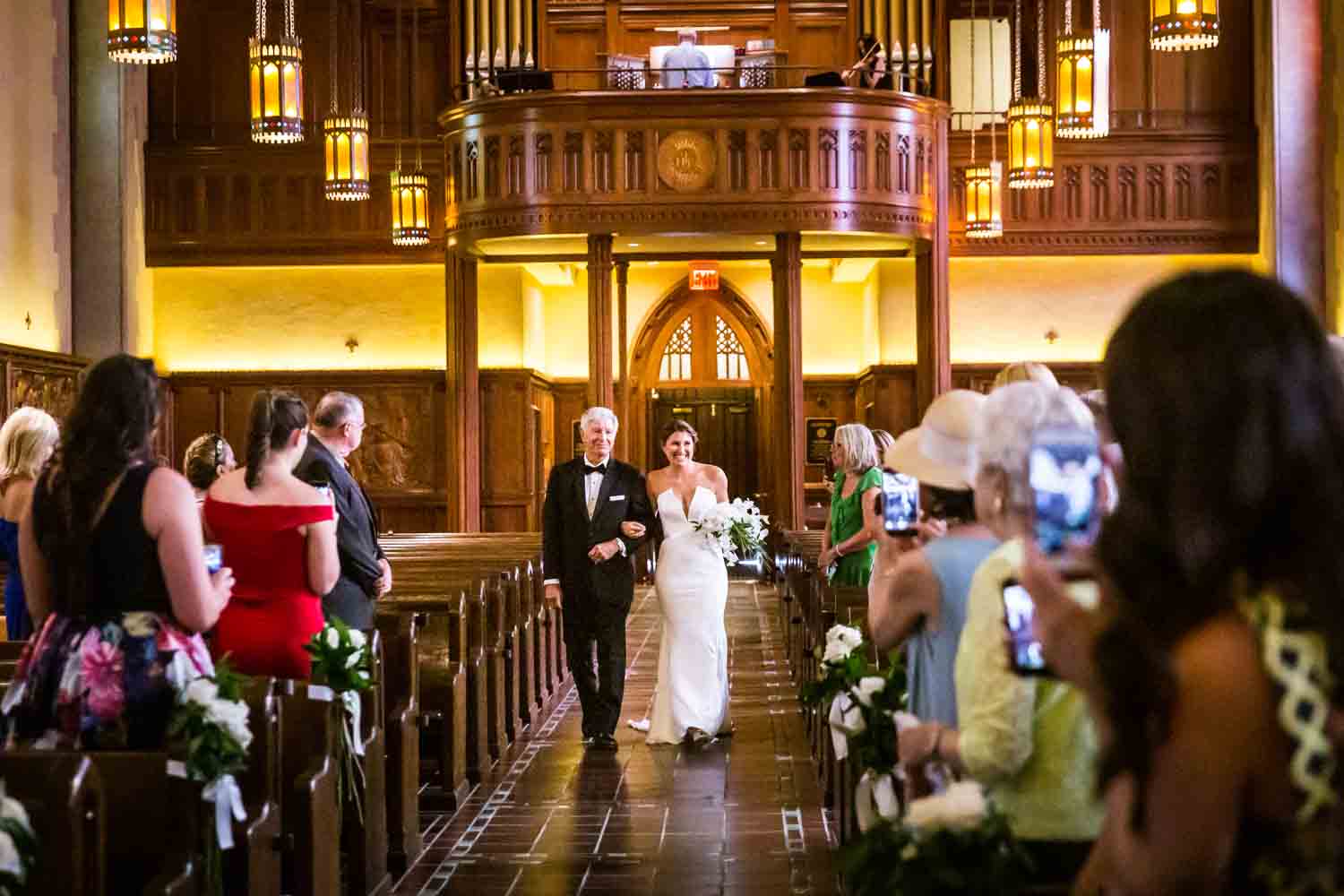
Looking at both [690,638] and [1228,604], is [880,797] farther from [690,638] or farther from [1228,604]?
[690,638]

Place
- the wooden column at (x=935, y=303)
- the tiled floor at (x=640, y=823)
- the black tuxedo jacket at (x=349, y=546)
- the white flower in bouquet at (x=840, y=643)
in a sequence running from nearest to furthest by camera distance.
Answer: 1. the white flower in bouquet at (x=840, y=643)
2. the tiled floor at (x=640, y=823)
3. the black tuxedo jacket at (x=349, y=546)
4. the wooden column at (x=935, y=303)

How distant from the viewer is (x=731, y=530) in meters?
9.03

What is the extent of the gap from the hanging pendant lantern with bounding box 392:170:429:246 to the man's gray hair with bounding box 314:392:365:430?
1057 centimetres

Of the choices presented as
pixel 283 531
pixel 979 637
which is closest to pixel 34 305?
pixel 283 531

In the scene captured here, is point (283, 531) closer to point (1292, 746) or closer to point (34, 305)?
point (1292, 746)

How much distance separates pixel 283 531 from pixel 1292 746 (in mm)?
4095

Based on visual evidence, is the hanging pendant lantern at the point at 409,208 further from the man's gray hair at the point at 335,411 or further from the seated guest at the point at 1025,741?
the seated guest at the point at 1025,741

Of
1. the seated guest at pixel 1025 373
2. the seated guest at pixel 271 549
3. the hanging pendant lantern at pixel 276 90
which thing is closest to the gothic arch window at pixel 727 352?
the hanging pendant lantern at pixel 276 90

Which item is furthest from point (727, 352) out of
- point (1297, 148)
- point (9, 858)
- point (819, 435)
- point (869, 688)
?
point (9, 858)

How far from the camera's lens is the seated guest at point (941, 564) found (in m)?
3.55

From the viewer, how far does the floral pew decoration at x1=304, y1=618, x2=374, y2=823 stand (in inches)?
212

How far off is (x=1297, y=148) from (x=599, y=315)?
7704 millimetres

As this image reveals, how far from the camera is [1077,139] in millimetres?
18516

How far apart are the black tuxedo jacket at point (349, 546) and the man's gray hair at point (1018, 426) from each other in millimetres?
3947
